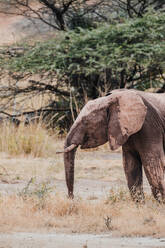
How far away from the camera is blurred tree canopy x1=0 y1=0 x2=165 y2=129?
15781 millimetres

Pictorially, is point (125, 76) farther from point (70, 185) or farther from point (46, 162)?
point (70, 185)

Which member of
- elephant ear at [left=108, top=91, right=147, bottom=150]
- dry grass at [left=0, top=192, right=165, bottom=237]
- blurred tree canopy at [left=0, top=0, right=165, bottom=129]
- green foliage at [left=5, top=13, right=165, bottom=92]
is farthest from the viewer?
blurred tree canopy at [left=0, top=0, right=165, bottom=129]

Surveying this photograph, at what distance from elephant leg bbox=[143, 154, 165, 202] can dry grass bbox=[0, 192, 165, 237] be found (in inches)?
7.0

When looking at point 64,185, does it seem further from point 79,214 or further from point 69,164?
point 79,214

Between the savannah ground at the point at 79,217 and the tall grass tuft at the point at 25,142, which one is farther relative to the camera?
the tall grass tuft at the point at 25,142

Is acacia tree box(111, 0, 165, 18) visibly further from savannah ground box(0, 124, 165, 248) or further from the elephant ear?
the elephant ear

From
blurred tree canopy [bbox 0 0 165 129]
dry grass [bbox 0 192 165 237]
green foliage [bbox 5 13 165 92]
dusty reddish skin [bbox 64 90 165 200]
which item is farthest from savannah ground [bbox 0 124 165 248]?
blurred tree canopy [bbox 0 0 165 129]

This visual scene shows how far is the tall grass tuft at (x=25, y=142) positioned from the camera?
13289 mm

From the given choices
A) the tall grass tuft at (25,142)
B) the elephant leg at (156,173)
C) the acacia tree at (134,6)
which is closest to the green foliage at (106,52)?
the acacia tree at (134,6)

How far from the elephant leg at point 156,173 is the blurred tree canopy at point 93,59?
24.7 feet

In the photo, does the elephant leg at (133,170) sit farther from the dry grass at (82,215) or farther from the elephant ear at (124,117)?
the elephant ear at (124,117)

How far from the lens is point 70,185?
7.00 meters

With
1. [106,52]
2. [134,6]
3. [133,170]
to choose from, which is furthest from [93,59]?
[133,170]

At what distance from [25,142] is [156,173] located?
660cm
